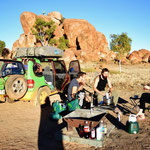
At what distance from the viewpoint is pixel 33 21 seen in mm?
51031

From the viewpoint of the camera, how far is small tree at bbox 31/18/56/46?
49075mm

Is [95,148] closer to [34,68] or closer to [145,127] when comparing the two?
[145,127]

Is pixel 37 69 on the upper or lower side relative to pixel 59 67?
lower

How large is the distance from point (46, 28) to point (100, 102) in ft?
158

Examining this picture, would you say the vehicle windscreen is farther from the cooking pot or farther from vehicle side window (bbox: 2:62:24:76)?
the cooking pot

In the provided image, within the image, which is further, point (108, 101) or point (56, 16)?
point (56, 16)

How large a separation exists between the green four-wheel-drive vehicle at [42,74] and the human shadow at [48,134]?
0.86 meters

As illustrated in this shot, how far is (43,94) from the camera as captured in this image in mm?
7051

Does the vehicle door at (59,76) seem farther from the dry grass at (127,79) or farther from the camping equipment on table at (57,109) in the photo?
the dry grass at (127,79)

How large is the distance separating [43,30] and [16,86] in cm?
4666

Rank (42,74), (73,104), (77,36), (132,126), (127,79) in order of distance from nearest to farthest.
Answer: (132,126)
(73,104)
(42,74)
(127,79)
(77,36)

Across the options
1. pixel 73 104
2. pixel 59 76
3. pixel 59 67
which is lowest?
pixel 73 104

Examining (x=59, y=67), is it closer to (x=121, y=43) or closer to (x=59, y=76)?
(x=59, y=76)

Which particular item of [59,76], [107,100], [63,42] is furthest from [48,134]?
[63,42]
